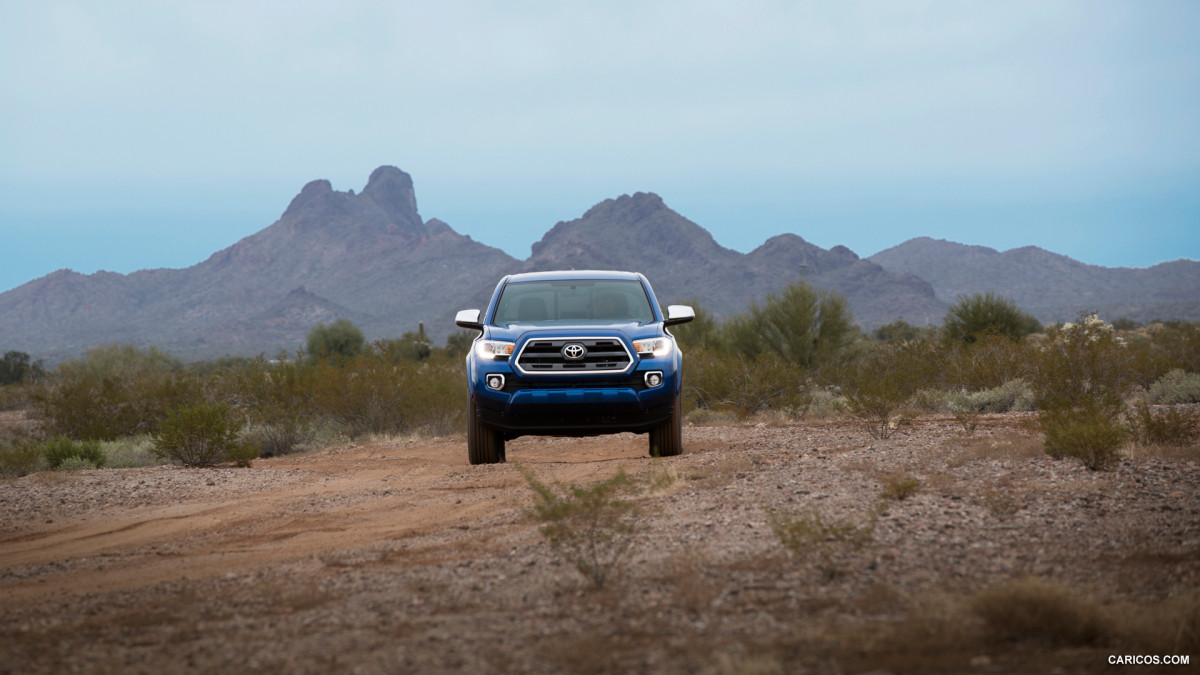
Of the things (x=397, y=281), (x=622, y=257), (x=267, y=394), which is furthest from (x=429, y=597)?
(x=397, y=281)

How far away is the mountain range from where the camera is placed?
12419 cm

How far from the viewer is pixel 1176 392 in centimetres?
1719

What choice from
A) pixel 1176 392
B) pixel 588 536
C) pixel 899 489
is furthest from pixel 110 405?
pixel 1176 392

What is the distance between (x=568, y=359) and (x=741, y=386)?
1053cm

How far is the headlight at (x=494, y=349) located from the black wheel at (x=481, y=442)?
0.63 m

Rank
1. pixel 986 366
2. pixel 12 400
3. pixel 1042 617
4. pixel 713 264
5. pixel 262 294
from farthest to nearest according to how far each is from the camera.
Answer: pixel 262 294 → pixel 713 264 → pixel 12 400 → pixel 986 366 → pixel 1042 617

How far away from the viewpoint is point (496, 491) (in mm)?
9148

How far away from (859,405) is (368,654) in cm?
1022

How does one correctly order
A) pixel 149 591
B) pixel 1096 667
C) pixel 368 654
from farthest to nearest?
1. pixel 149 591
2. pixel 368 654
3. pixel 1096 667

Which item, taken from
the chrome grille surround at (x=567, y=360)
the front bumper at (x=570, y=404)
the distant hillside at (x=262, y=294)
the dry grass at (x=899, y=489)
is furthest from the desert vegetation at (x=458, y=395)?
the distant hillside at (x=262, y=294)

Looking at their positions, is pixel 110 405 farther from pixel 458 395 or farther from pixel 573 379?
pixel 573 379

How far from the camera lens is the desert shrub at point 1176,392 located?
17047mm

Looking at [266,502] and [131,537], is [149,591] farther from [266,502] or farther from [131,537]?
[266,502]

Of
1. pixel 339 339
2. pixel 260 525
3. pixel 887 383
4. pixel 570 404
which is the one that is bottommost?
pixel 260 525
